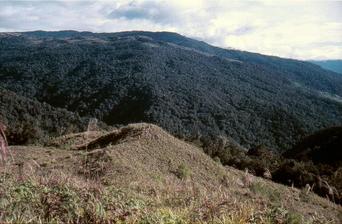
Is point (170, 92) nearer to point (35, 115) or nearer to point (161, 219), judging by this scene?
point (35, 115)

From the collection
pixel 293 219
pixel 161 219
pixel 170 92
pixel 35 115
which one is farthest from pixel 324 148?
pixel 170 92

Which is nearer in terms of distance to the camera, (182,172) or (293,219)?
(293,219)

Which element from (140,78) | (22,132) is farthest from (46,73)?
(22,132)

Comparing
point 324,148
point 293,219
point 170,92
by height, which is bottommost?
point 170,92

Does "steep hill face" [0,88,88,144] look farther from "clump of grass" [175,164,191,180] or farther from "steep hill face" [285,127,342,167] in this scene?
"clump of grass" [175,164,191,180]

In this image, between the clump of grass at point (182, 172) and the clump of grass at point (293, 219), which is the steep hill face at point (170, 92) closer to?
the clump of grass at point (182, 172)

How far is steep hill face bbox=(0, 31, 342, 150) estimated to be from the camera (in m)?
113

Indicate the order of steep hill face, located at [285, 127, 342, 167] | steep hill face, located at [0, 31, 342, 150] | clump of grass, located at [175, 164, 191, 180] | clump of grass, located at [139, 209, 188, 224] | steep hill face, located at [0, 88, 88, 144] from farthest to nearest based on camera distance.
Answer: steep hill face, located at [0, 31, 342, 150] → steep hill face, located at [0, 88, 88, 144] → steep hill face, located at [285, 127, 342, 167] → clump of grass, located at [175, 164, 191, 180] → clump of grass, located at [139, 209, 188, 224]

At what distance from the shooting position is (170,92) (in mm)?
131250

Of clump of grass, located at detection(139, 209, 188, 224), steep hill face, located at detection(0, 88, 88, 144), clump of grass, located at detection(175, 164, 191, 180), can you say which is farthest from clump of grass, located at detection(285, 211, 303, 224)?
steep hill face, located at detection(0, 88, 88, 144)

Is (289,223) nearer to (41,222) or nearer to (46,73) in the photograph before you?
(41,222)

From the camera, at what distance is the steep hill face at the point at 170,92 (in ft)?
371

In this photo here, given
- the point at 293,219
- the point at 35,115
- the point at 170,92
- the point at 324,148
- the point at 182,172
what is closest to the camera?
the point at 293,219

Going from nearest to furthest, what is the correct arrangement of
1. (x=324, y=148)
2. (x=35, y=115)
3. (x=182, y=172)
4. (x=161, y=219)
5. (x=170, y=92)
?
1. (x=161, y=219)
2. (x=182, y=172)
3. (x=324, y=148)
4. (x=35, y=115)
5. (x=170, y=92)
